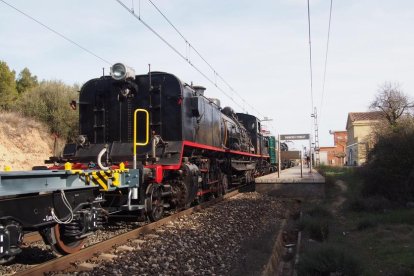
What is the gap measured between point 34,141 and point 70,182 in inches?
749

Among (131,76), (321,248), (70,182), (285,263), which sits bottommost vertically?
(285,263)

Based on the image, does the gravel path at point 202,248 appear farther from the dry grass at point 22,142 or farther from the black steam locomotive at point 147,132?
the dry grass at point 22,142

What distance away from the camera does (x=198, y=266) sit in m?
6.11

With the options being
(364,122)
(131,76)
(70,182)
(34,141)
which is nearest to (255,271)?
(70,182)

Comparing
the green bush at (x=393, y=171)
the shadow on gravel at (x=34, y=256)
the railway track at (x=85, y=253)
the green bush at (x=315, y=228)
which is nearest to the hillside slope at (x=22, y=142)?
the railway track at (x=85, y=253)

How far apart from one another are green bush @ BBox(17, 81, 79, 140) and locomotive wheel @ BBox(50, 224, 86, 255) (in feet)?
66.5

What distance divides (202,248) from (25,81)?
37.0 meters

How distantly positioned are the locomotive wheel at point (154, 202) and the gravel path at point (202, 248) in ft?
1.24

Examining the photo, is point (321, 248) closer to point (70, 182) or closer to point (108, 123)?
point (70, 182)

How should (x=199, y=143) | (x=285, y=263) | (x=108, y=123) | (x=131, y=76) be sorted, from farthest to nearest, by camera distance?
1. (x=199, y=143)
2. (x=108, y=123)
3. (x=131, y=76)
4. (x=285, y=263)

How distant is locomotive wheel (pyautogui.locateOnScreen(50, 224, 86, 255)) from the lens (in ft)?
19.9

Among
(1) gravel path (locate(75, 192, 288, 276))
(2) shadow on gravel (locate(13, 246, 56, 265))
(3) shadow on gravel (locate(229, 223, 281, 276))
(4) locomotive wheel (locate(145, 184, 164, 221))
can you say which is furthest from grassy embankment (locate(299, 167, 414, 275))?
(2) shadow on gravel (locate(13, 246, 56, 265))

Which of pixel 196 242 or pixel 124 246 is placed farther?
pixel 196 242

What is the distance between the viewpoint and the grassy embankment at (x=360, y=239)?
21.8 feet
